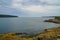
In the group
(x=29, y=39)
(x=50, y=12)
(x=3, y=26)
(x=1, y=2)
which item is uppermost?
(x=1, y=2)

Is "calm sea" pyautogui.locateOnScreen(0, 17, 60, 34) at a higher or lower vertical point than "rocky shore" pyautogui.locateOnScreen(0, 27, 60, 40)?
higher

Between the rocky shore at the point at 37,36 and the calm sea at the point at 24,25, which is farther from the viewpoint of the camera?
the calm sea at the point at 24,25

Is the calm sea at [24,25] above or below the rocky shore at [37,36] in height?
above

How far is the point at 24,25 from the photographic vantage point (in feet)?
9.35

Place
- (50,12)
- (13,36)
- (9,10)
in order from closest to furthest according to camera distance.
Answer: (13,36), (9,10), (50,12)

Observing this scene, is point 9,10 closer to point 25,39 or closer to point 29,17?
point 29,17

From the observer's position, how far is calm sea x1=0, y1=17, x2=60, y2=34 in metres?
2.73

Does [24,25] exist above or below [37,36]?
above

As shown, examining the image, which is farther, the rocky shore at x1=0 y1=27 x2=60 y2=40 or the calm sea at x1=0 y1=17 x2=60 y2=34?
the calm sea at x1=0 y1=17 x2=60 y2=34

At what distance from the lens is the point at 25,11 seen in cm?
289

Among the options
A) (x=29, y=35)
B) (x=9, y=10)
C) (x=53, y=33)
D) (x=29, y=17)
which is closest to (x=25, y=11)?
(x=29, y=17)

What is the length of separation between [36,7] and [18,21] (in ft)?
1.90

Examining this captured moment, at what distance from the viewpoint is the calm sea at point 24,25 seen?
8.95 ft

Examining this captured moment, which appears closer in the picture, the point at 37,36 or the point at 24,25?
the point at 37,36
